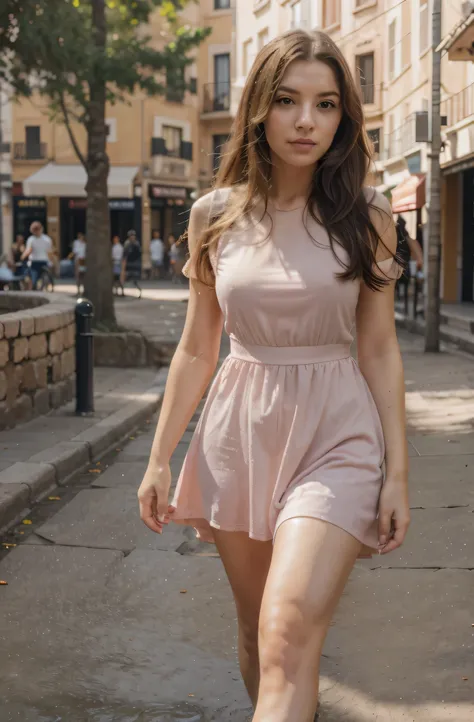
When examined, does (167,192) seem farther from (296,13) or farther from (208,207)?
(208,207)

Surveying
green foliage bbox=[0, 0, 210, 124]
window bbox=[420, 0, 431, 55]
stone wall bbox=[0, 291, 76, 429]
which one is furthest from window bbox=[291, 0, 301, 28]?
stone wall bbox=[0, 291, 76, 429]

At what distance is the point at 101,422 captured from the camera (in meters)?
8.58

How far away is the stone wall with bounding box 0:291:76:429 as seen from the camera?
8.25 meters

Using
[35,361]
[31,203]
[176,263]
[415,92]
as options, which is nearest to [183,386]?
[35,361]

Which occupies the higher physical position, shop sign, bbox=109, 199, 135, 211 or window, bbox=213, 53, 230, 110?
window, bbox=213, 53, 230, 110

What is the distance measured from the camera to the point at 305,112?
7.96 feet

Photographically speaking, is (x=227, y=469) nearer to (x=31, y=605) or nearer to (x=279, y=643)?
(x=279, y=643)

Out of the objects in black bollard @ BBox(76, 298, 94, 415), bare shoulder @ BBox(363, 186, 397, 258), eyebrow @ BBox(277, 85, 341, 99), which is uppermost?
eyebrow @ BBox(277, 85, 341, 99)

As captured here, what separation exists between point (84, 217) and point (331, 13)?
28.8 metres

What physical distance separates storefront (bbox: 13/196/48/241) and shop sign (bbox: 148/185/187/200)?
454cm

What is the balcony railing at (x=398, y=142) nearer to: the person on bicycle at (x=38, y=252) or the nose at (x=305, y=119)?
the person on bicycle at (x=38, y=252)

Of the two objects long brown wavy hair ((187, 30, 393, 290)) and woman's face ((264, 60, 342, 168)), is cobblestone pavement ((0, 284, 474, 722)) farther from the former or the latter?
woman's face ((264, 60, 342, 168))

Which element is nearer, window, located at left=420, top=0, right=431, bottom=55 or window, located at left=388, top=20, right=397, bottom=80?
window, located at left=420, top=0, right=431, bottom=55

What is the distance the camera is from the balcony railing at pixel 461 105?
18906mm
